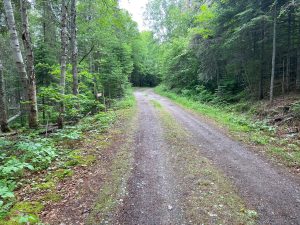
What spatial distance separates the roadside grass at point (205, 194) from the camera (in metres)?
3.25

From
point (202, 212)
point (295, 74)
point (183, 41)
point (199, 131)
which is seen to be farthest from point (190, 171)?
point (183, 41)

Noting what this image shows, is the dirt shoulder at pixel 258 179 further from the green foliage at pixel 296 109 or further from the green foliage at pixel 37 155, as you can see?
the green foliage at pixel 37 155

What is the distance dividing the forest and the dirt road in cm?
50

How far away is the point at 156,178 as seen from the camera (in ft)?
14.9

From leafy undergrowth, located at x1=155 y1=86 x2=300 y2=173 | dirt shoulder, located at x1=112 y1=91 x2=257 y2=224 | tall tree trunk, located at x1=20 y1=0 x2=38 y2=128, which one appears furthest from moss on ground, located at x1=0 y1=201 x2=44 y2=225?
leafy undergrowth, located at x1=155 y1=86 x2=300 y2=173

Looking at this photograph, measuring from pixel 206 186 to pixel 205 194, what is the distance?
31cm

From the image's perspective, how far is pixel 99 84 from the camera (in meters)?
16.9

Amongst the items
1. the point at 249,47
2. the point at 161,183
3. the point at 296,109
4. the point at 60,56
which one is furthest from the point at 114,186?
the point at 60,56

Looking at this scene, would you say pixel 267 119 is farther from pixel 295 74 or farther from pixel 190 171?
pixel 190 171

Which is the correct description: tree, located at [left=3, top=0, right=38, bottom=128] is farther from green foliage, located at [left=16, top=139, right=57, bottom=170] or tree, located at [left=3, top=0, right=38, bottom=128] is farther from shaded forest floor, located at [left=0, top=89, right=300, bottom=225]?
green foliage, located at [left=16, top=139, right=57, bottom=170]

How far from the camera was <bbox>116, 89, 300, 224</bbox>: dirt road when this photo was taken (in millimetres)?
3314

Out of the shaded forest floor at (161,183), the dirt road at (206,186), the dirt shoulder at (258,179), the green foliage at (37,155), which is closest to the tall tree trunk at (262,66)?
the shaded forest floor at (161,183)

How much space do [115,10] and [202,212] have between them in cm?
987

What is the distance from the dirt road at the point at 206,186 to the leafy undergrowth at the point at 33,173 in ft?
4.84
